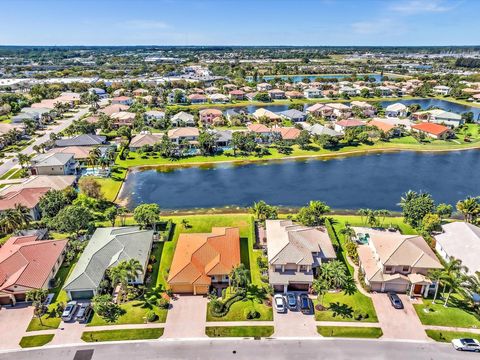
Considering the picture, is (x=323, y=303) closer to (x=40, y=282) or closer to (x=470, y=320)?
(x=470, y=320)

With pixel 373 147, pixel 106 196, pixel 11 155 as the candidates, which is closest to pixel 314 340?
pixel 106 196

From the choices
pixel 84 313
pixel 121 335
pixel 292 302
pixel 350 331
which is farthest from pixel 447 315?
pixel 84 313

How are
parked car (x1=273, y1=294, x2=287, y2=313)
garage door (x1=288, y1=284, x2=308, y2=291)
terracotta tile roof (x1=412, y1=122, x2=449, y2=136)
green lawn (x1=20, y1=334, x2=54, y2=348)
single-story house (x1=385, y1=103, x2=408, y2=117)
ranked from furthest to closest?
single-story house (x1=385, y1=103, x2=408, y2=117) < terracotta tile roof (x1=412, y1=122, x2=449, y2=136) < garage door (x1=288, y1=284, x2=308, y2=291) < parked car (x1=273, y1=294, x2=287, y2=313) < green lawn (x1=20, y1=334, x2=54, y2=348)

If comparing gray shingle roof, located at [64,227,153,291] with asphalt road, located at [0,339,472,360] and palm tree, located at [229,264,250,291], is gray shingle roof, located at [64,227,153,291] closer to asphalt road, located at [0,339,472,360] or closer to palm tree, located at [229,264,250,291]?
asphalt road, located at [0,339,472,360]

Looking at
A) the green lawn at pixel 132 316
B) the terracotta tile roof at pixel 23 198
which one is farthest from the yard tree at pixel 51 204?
the green lawn at pixel 132 316

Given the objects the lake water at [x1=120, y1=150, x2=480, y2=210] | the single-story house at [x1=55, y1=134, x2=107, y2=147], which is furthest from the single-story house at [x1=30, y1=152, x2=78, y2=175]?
the lake water at [x1=120, y1=150, x2=480, y2=210]

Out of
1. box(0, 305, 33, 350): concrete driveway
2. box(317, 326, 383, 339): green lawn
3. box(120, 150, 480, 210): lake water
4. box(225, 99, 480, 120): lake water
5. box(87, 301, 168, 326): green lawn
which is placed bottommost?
box(120, 150, 480, 210): lake water

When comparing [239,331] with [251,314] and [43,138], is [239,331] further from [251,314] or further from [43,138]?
[43,138]
